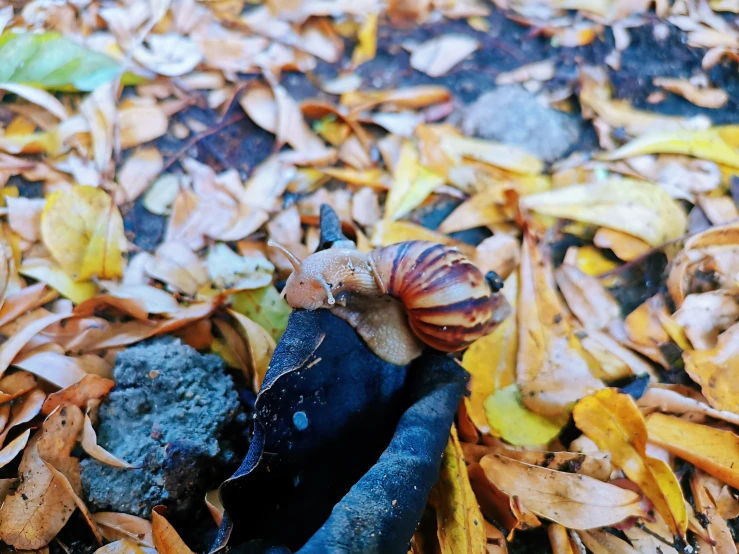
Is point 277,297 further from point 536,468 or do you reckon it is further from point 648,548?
point 648,548

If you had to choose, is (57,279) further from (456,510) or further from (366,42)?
(366,42)

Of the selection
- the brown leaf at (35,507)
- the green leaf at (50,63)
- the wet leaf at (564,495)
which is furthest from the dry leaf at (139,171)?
the wet leaf at (564,495)

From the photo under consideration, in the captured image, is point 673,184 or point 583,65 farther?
point 583,65

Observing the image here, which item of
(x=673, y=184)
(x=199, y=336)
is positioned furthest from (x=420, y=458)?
(x=673, y=184)

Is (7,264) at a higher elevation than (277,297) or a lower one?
higher

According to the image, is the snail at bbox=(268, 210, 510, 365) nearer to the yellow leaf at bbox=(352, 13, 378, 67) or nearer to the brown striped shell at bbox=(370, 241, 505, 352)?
the brown striped shell at bbox=(370, 241, 505, 352)

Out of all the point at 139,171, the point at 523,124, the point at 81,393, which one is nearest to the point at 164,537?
the point at 81,393
